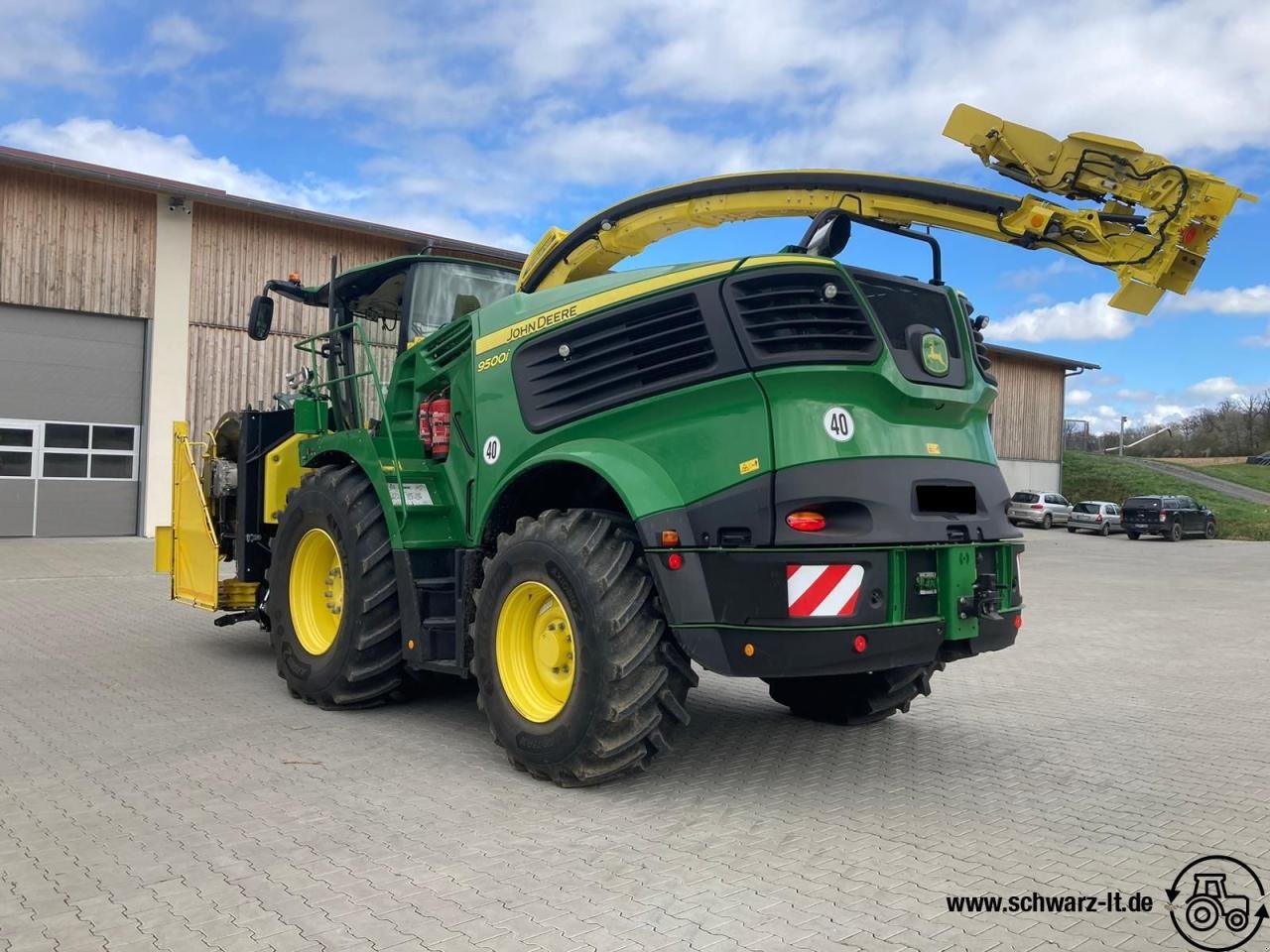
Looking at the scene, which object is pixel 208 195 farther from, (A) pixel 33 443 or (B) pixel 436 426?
(B) pixel 436 426

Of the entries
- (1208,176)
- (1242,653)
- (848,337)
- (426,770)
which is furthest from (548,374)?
(1242,653)

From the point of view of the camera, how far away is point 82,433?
20141 mm

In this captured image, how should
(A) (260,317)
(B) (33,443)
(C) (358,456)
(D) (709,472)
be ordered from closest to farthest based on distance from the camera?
(D) (709,472) → (C) (358,456) → (A) (260,317) → (B) (33,443)

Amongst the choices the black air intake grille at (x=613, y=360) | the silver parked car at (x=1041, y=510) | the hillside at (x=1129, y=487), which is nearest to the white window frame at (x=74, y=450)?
the black air intake grille at (x=613, y=360)

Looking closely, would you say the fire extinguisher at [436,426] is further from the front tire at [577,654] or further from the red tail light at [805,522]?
the red tail light at [805,522]

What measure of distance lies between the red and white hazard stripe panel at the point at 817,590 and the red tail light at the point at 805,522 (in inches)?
7.0

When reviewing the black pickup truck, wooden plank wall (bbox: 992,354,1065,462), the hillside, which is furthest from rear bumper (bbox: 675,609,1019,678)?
the hillside

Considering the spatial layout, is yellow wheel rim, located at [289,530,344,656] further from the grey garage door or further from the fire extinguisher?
the grey garage door

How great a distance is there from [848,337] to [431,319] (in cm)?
344

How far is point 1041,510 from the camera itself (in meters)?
40.0

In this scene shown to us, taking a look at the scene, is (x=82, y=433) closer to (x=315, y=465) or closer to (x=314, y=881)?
(x=315, y=465)

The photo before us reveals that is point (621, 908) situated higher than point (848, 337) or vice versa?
point (848, 337)

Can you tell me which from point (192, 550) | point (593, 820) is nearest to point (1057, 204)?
point (593, 820)

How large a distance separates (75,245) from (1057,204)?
19.2 m
